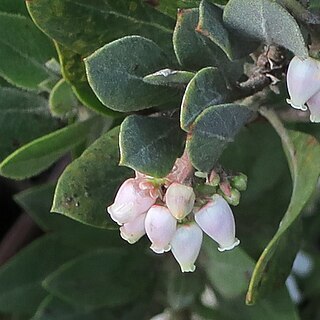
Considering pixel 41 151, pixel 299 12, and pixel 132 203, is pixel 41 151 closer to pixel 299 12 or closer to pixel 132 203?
pixel 132 203

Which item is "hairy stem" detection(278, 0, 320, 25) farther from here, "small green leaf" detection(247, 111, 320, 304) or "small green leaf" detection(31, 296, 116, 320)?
"small green leaf" detection(31, 296, 116, 320)

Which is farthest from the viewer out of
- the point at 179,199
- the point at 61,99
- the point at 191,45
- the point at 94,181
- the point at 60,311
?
the point at 60,311

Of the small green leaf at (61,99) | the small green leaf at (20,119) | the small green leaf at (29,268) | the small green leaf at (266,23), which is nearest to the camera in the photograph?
the small green leaf at (266,23)

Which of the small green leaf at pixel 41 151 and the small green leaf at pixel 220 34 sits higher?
the small green leaf at pixel 220 34

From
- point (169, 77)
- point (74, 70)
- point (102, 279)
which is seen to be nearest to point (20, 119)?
point (74, 70)

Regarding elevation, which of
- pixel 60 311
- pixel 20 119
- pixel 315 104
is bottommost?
pixel 60 311

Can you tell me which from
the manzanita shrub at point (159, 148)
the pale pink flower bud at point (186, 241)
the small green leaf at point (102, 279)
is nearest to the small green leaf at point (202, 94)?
the manzanita shrub at point (159, 148)

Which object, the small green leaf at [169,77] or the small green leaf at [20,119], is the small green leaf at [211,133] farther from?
the small green leaf at [20,119]
